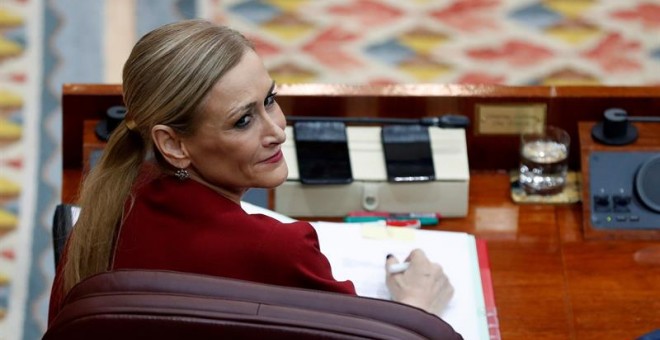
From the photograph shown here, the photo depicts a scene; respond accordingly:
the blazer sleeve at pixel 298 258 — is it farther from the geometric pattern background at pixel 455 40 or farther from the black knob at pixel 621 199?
the geometric pattern background at pixel 455 40

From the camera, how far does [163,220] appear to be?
1.62m

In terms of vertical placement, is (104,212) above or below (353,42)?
above

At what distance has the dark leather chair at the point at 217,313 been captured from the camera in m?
1.28

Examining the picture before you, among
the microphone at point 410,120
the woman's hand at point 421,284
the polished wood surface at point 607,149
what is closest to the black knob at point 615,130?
the polished wood surface at point 607,149

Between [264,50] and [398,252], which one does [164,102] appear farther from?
[264,50]

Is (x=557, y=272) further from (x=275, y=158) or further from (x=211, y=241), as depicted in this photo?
(x=211, y=241)

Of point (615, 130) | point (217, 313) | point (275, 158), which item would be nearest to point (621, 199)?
point (615, 130)

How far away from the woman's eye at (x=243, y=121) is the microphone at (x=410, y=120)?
600 millimetres

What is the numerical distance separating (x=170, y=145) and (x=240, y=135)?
0.09 metres

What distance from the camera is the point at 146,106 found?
1.60m

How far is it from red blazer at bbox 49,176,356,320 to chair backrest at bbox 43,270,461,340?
9.0 inches

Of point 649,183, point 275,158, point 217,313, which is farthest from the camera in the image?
point 649,183

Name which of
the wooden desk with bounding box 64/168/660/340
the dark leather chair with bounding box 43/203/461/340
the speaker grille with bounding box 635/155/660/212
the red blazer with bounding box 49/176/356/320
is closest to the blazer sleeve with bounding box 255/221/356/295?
the red blazer with bounding box 49/176/356/320

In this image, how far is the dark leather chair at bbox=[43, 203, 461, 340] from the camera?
1284mm
